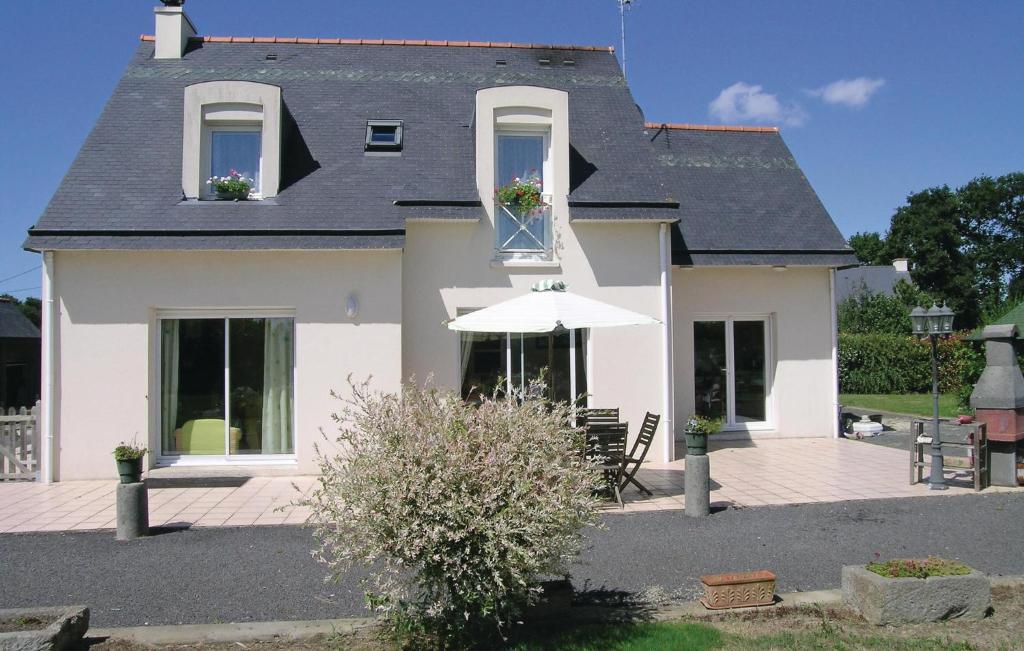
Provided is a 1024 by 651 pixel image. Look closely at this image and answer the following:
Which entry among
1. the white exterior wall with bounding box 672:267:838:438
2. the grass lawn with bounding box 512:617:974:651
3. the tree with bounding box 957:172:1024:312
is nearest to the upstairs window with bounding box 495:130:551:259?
the white exterior wall with bounding box 672:267:838:438

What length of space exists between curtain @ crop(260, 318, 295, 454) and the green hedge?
66.4 ft

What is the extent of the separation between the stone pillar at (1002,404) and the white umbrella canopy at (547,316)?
15.5ft

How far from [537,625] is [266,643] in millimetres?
1767

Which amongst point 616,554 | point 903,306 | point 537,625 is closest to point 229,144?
point 616,554

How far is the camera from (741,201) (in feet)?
49.4

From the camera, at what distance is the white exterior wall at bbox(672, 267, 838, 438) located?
1426 cm

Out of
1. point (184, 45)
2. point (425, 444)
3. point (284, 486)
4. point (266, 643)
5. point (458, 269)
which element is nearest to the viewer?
point (425, 444)

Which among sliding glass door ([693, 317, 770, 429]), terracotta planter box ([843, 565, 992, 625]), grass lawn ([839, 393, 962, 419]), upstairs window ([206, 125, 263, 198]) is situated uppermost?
upstairs window ([206, 125, 263, 198])

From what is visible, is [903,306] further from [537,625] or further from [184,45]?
[537,625]

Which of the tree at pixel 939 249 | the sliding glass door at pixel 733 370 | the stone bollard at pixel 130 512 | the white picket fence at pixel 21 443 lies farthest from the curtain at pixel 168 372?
the tree at pixel 939 249

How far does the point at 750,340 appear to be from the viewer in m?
14.6

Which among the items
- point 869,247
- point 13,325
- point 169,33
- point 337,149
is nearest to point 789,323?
point 337,149

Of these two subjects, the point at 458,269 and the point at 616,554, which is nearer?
the point at 616,554

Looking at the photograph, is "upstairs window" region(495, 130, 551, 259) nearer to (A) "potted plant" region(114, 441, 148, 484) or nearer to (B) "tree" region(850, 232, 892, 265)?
(A) "potted plant" region(114, 441, 148, 484)
